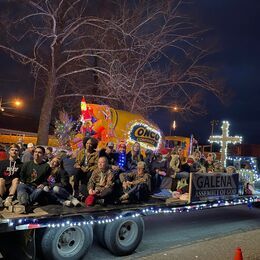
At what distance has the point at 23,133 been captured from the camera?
4119 cm

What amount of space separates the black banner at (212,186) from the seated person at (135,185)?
3.80ft

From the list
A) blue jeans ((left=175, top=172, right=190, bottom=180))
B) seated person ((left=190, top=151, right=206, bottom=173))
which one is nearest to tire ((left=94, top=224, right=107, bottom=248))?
blue jeans ((left=175, top=172, right=190, bottom=180))

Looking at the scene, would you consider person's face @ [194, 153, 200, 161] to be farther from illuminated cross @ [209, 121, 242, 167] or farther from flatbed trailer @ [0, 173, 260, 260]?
illuminated cross @ [209, 121, 242, 167]

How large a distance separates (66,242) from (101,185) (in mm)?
1338

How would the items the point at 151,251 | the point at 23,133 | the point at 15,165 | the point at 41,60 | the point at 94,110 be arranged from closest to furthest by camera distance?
the point at 15,165
the point at 151,251
the point at 94,110
the point at 41,60
the point at 23,133

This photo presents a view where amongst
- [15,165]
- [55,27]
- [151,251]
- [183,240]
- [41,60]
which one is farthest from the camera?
Answer: [41,60]

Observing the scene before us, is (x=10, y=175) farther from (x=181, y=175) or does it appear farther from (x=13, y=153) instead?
(x=181, y=175)

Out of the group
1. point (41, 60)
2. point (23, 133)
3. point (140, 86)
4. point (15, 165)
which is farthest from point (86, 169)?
point (23, 133)

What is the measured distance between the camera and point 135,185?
25.9 ft

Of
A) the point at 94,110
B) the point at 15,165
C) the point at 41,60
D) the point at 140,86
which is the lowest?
the point at 15,165

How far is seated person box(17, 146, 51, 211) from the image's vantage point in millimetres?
6328

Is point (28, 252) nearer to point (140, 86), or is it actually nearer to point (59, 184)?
point (59, 184)

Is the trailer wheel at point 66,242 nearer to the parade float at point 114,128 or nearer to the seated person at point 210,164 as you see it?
the seated person at point 210,164

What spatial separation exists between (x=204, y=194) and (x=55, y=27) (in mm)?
12683
